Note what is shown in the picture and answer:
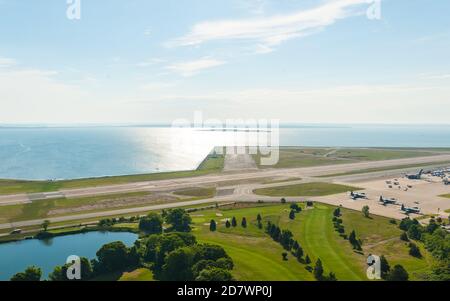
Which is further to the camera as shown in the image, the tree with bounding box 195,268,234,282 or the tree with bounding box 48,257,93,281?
the tree with bounding box 48,257,93,281

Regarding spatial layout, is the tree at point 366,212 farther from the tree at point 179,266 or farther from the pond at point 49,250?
the pond at point 49,250

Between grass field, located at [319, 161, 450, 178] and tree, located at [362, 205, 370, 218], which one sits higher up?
grass field, located at [319, 161, 450, 178]

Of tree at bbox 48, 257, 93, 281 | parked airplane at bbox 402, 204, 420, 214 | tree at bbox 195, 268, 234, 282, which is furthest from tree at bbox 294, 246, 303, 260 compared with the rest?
parked airplane at bbox 402, 204, 420, 214

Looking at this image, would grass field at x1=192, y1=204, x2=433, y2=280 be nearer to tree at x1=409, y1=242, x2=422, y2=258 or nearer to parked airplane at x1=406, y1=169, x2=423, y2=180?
tree at x1=409, y1=242, x2=422, y2=258

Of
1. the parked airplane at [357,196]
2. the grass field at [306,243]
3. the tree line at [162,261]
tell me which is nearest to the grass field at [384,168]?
the parked airplane at [357,196]
